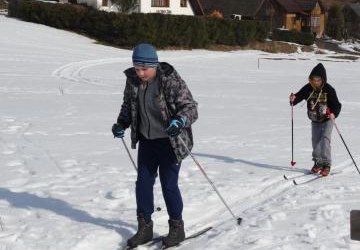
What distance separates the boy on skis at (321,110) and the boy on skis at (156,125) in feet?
10.9

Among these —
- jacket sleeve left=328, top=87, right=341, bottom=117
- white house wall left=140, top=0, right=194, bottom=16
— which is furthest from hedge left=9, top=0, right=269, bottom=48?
jacket sleeve left=328, top=87, right=341, bottom=117

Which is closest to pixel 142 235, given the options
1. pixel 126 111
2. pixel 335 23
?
pixel 126 111

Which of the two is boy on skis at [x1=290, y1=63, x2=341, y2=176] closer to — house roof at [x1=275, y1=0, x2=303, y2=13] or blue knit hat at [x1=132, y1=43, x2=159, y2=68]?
blue knit hat at [x1=132, y1=43, x2=159, y2=68]

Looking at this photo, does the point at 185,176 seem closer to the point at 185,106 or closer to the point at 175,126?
the point at 185,106

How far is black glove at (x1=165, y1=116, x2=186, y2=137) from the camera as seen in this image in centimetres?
466

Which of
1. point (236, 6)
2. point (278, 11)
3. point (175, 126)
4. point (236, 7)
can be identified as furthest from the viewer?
point (278, 11)

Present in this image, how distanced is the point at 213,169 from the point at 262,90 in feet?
41.5

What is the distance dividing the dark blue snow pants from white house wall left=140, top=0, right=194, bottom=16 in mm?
47945

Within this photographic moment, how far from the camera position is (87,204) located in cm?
638

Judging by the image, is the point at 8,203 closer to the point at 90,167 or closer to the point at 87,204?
the point at 87,204

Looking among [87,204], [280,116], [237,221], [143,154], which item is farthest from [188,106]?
[280,116]

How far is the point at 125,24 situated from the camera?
39.3 metres

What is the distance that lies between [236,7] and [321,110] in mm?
69755

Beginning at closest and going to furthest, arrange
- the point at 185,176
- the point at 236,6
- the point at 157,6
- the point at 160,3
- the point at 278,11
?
the point at 185,176 → the point at 157,6 → the point at 160,3 → the point at 236,6 → the point at 278,11
